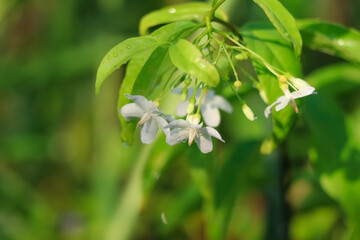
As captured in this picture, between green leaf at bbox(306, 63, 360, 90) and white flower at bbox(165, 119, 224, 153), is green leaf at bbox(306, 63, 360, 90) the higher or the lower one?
the lower one

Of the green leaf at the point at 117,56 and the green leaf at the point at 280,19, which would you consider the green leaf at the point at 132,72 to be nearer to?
the green leaf at the point at 117,56

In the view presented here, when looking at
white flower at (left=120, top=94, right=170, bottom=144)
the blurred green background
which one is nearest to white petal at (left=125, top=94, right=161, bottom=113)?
white flower at (left=120, top=94, right=170, bottom=144)

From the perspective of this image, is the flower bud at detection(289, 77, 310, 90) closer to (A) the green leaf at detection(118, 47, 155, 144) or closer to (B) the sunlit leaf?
(A) the green leaf at detection(118, 47, 155, 144)

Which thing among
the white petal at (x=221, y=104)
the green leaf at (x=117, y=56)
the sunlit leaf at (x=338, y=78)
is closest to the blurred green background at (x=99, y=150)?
the sunlit leaf at (x=338, y=78)

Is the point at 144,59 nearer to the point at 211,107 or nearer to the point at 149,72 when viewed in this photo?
the point at 149,72

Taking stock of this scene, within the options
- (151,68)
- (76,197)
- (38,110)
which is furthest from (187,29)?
(38,110)

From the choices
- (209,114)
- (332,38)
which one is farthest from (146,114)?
(332,38)
